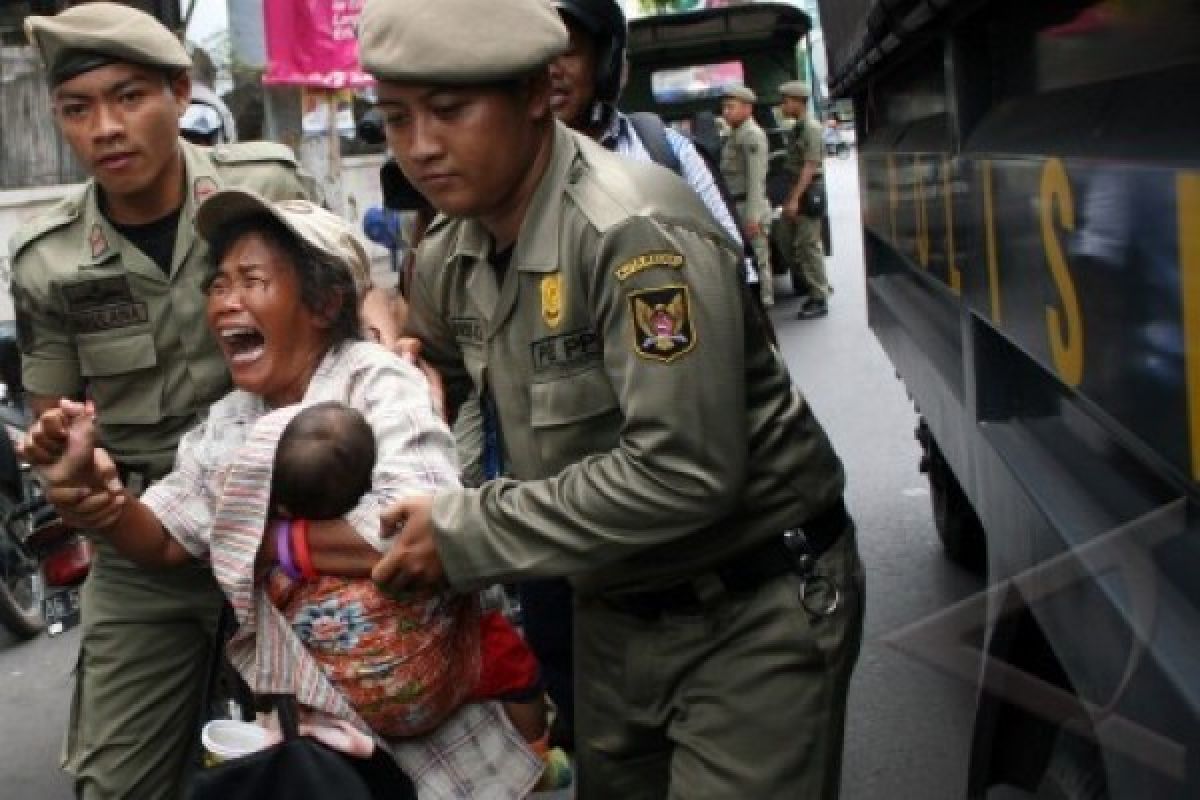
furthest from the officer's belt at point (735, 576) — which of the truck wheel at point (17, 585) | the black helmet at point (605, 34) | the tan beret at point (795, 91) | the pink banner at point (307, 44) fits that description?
the tan beret at point (795, 91)

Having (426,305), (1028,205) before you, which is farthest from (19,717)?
(1028,205)

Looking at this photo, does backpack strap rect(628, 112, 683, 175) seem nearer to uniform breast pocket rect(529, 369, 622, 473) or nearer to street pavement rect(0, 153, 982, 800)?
street pavement rect(0, 153, 982, 800)

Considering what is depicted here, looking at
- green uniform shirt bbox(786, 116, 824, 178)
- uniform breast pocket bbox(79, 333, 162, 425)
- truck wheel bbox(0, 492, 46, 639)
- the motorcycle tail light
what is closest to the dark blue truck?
uniform breast pocket bbox(79, 333, 162, 425)

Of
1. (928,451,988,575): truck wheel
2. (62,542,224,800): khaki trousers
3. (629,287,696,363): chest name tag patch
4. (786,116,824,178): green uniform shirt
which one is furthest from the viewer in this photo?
(786,116,824,178): green uniform shirt

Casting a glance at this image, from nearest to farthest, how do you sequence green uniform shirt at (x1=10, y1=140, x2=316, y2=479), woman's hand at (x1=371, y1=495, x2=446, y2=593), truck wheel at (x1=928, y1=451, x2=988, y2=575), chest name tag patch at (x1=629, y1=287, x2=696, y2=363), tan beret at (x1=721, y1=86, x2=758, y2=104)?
1. chest name tag patch at (x1=629, y1=287, x2=696, y2=363)
2. woman's hand at (x1=371, y1=495, x2=446, y2=593)
3. green uniform shirt at (x1=10, y1=140, x2=316, y2=479)
4. truck wheel at (x1=928, y1=451, x2=988, y2=575)
5. tan beret at (x1=721, y1=86, x2=758, y2=104)

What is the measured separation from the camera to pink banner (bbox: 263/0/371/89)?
11188 mm

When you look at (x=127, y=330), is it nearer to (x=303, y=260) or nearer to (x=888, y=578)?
(x=303, y=260)

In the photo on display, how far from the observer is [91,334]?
2.88m

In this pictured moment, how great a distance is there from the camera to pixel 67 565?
4.25 meters

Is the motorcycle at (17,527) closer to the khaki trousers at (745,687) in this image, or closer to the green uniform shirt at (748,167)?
the khaki trousers at (745,687)

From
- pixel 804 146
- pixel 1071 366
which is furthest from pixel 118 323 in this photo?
pixel 804 146

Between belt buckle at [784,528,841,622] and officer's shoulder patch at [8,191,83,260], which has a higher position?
officer's shoulder patch at [8,191,83,260]

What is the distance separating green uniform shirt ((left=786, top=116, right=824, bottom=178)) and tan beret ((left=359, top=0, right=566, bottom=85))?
10.3 m

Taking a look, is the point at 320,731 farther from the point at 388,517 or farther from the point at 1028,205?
the point at 1028,205
